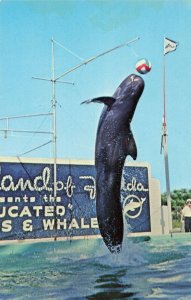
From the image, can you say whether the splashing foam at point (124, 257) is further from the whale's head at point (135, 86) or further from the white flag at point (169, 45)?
the white flag at point (169, 45)

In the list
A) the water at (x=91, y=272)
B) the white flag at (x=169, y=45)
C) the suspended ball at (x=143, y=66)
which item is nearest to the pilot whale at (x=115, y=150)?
the suspended ball at (x=143, y=66)

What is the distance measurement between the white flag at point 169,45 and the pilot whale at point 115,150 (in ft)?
6.46

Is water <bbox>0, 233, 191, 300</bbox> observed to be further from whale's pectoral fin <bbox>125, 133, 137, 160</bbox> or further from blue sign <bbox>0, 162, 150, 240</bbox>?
blue sign <bbox>0, 162, 150, 240</bbox>

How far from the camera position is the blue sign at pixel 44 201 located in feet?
42.2

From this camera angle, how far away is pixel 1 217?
12766 mm

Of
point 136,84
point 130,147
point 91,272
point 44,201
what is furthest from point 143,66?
point 44,201

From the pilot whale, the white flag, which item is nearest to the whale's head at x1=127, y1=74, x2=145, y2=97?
the pilot whale

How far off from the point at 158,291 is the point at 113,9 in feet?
13.0

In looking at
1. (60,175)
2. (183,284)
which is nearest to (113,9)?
(183,284)

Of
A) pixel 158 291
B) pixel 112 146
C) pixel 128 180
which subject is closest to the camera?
pixel 158 291

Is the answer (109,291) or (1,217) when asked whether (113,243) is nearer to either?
(109,291)

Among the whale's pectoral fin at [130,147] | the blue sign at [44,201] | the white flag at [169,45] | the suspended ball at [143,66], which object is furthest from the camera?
the blue sign at [44,201]

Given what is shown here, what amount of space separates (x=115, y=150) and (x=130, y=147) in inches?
8.0

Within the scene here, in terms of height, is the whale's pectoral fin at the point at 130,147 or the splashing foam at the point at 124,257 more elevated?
the whale's pectoral fin at the point at 130,147
